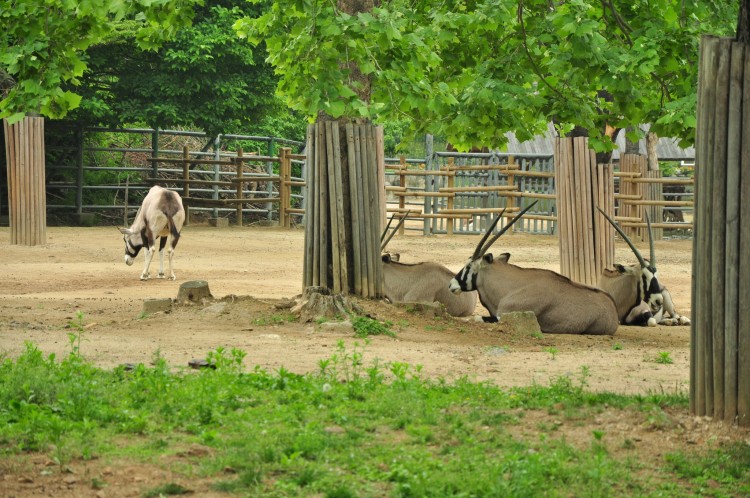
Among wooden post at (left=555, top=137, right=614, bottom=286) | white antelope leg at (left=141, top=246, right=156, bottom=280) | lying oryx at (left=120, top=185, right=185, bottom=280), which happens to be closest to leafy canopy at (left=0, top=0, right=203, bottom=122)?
wooden post at (left=555, top=137, right=614, bottom=286)

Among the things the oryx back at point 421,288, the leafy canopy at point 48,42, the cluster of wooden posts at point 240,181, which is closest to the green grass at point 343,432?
the leafy canopy at point 48,42

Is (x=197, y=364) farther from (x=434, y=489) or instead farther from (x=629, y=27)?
(x=629, y=27)

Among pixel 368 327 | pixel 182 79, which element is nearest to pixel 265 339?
pixel 368 327

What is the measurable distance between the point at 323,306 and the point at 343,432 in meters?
4.64

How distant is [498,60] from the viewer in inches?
424

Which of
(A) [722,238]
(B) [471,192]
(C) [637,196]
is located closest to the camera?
(A) [722,238]

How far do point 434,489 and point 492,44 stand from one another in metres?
7.79

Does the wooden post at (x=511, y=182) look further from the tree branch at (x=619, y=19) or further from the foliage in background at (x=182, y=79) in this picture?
the tree branch at (x=619, y=19)

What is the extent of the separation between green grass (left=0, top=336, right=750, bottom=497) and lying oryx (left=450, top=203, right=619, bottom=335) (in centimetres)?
413

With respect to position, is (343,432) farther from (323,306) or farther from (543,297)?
(543,297)

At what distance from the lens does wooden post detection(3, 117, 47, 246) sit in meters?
19.0

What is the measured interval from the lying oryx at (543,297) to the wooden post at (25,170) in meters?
9.80

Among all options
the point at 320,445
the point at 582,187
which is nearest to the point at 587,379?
the point at 320,445

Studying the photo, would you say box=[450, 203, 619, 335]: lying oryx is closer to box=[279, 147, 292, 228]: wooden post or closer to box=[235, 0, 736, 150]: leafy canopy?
box=[235, 0, 736, 150]: leafy canopy
